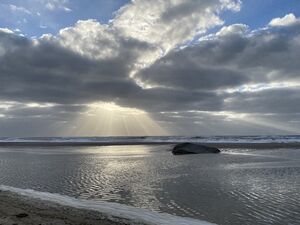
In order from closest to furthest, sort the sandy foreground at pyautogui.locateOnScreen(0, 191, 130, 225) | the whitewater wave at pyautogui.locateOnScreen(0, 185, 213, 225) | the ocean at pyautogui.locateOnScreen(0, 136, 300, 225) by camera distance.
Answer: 1. the sandy foreground at pyautogui.locateOnScreen(0, 191, 130, 225)
2. the whitewater wave at pyautogui.locateOnScreen(0, 185, 213, 225)
3. the ocean at pyautogui.locateOnScreen(0, 136, 300, 225)

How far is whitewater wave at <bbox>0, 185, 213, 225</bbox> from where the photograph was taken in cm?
1187

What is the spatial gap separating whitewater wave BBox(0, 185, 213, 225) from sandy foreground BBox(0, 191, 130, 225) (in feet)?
1.97

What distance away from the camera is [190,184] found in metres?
19.8

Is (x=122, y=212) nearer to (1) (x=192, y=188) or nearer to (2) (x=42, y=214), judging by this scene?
(2) (x=42, y=214)

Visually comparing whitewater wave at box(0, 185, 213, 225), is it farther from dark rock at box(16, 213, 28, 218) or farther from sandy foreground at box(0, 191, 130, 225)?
dark rock at box(16, 213, 28, 218)

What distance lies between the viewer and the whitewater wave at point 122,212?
38.9 ft

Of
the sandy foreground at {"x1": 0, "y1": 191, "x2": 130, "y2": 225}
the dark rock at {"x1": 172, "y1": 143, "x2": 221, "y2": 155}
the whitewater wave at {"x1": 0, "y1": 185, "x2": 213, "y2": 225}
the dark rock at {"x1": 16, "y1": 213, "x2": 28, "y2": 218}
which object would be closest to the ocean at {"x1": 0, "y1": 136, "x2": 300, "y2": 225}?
the whitewater wave at {"x1": 0, "y1": 185, "x2": 213, "y2": 225}

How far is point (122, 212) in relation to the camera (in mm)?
13039

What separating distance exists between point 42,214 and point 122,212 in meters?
2.75

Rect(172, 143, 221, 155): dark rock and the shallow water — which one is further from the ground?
Rect(172, 143, 221, 155): dark rock

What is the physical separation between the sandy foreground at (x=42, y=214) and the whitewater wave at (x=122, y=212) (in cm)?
60

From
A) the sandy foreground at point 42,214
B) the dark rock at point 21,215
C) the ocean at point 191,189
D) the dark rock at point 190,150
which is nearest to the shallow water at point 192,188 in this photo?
the ocean at point 191,189

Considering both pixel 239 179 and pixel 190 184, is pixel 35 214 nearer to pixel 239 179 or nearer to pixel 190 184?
pixel 190 184

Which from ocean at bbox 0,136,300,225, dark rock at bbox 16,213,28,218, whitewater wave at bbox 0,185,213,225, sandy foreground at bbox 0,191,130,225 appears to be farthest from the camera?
ocean at bbox 0,136,300,225
